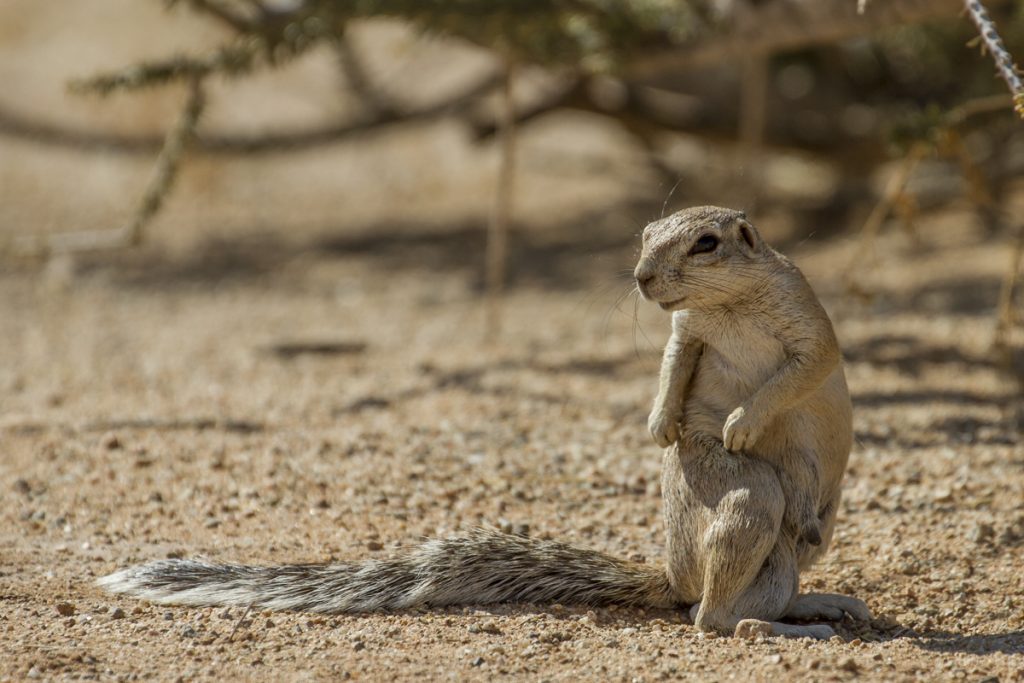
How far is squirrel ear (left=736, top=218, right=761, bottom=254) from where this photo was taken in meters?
4.00

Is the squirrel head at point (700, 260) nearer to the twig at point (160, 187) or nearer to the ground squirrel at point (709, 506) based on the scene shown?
the ground squirrel at point (709, 506)

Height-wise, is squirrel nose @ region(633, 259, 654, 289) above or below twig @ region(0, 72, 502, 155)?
below

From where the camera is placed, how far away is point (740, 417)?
3.95 m

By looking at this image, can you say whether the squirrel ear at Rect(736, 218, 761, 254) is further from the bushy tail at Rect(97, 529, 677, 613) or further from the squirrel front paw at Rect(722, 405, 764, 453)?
the bushy tail at Rect(97, 529, 677, 613)

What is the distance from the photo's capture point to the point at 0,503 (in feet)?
16.5

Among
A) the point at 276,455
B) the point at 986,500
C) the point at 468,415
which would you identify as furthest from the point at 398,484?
the point at 986,500

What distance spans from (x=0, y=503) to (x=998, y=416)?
452 centimetres

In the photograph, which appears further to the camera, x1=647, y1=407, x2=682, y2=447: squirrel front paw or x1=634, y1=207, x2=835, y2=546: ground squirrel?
x1=647, y1=407, x2=682, y2=447: squirrel front paw

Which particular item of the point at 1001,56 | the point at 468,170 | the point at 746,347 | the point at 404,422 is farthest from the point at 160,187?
the point at 468,170

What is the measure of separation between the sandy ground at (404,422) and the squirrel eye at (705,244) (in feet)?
2.57

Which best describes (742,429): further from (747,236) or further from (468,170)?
(468,170)

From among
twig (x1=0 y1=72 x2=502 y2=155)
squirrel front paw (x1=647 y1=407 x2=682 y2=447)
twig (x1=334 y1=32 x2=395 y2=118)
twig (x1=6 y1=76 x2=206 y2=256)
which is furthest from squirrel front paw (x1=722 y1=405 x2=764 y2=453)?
twig (x1=334 y1=32 x2=395 y2=118)

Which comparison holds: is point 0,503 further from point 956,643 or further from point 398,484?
point 956,643

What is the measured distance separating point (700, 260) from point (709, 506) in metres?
0.77
